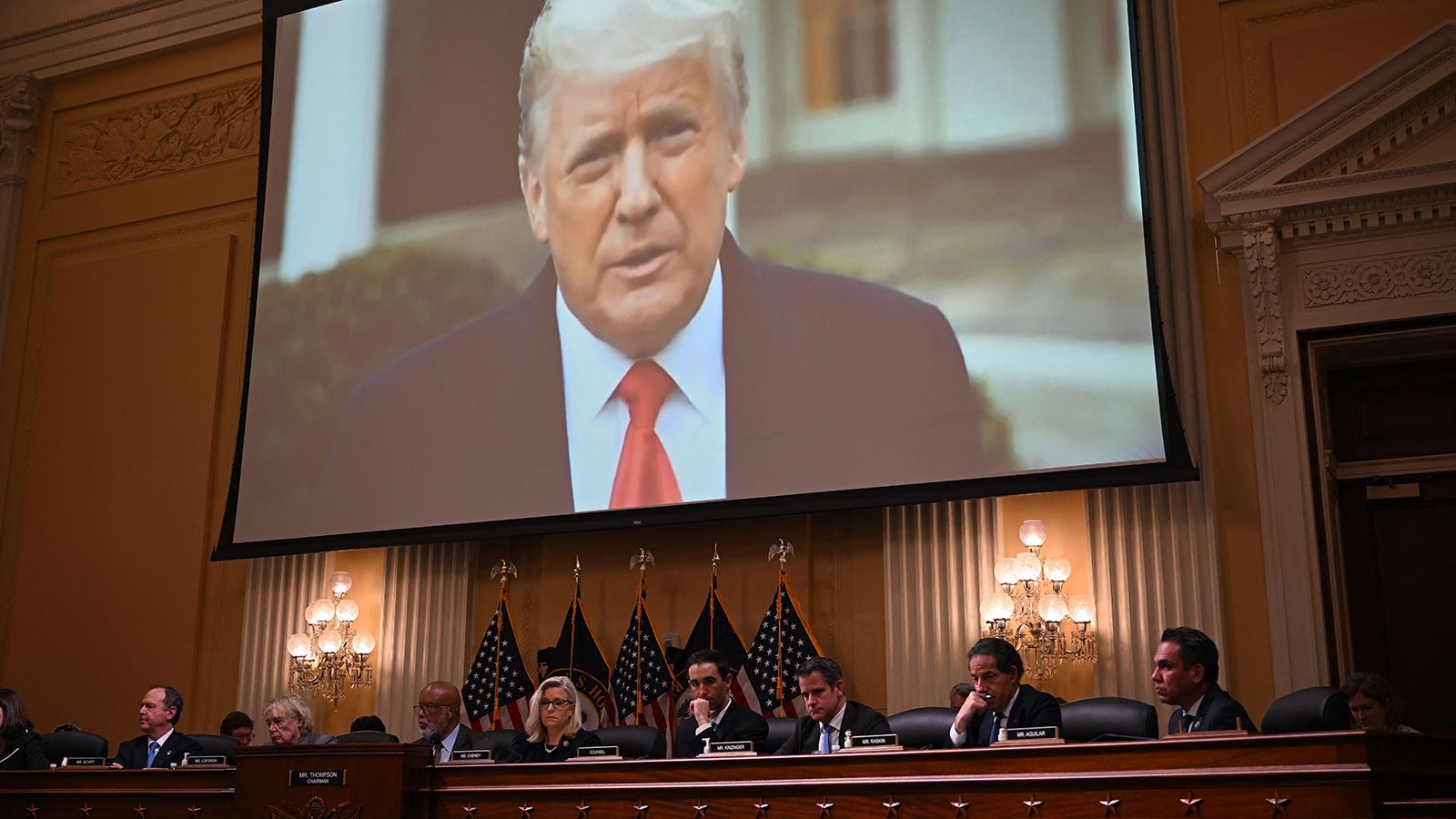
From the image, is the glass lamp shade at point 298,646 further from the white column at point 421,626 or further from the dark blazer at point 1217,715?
the dark blazer at point 1217,715

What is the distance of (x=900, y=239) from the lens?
7977 mm

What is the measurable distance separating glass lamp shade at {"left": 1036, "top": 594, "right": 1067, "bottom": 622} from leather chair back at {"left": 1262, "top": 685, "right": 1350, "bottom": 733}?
2.37m

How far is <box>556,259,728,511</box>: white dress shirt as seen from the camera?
8156mm

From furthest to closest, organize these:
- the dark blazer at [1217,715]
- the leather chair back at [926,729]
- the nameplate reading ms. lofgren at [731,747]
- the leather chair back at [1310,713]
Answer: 1. the leather chair back at [926,729]
2. the nameplate reading ms. lofgren at [731,747]
3. the dark blazer at [1217,715]
4. the leather chair back at [1310,713]

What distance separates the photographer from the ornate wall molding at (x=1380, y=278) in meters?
7.18

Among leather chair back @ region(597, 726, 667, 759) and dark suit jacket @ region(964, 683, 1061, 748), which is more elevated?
dark suit jacket @ region(964, 683, 1061, 748)

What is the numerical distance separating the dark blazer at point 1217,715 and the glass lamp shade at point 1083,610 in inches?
72.3

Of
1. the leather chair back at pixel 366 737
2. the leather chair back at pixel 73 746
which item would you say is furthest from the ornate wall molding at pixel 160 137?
the leather chair back at pixel 366 737

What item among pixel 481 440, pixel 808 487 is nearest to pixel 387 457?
pixel 481 440

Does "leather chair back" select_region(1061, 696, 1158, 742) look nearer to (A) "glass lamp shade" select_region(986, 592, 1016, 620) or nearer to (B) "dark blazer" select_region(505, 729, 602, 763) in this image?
(A) "glass lamp shade" select_region(986, 592, 1016, 620)

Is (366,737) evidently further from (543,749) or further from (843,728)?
(843,728)

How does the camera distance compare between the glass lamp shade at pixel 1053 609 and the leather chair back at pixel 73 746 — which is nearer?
the glass lamp shade at pixel 1053 609

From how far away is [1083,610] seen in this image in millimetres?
7379

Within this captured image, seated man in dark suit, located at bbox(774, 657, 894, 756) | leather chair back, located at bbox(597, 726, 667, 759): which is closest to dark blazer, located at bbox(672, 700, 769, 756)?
leather chair back, located at bbox(597, 726, 667, 759)
